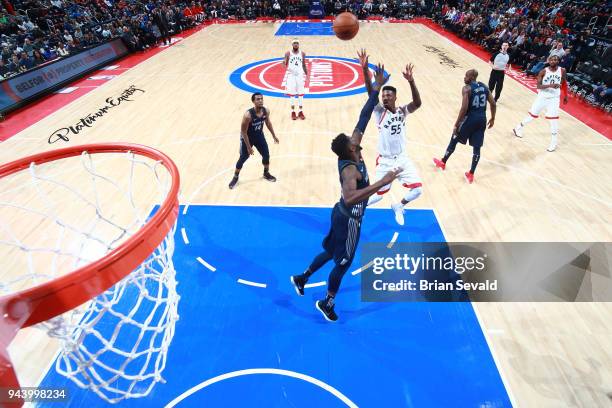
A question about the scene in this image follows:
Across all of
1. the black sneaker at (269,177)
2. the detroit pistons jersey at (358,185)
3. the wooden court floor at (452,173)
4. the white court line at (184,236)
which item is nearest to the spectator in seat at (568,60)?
the wooden court floor at (452,173)

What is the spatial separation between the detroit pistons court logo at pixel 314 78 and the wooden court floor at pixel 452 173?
648 millimetres

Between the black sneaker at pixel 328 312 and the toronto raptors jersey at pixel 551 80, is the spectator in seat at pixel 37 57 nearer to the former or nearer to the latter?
the black sneaker at pixel 328 312

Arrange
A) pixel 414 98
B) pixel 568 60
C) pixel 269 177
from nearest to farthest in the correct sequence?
pixel 414 98 → pixel 269 177 → pixel 568 60

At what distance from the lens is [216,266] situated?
496 centimetres

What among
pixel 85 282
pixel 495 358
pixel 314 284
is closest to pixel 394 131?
pixel 314 284

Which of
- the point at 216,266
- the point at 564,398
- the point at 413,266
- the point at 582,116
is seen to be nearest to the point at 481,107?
the point at 413,266

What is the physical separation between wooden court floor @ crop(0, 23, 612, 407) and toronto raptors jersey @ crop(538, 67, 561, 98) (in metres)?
1.13

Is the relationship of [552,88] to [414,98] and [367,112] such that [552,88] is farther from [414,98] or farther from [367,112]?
[367,112]

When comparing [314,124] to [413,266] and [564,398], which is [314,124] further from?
[564,398]

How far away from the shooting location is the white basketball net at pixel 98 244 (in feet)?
11.6

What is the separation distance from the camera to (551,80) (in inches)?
289

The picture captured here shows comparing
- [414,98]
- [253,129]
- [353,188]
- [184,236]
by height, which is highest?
[414,98]

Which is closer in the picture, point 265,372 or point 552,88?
point 265,372

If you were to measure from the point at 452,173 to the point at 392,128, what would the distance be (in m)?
2.51
